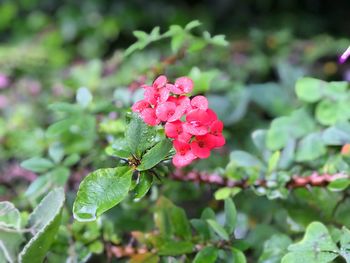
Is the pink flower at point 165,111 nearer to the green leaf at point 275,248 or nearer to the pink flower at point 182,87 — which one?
the pink flower at point 182,87

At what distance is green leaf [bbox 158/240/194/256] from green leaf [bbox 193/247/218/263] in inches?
1.2

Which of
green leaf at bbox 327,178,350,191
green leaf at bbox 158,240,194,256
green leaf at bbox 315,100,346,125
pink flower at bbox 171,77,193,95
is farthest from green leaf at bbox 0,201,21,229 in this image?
green leaf at bbox 315,100,346,125

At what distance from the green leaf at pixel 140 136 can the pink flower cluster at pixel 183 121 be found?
1 cm

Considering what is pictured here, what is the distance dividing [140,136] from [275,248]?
368 millimetres

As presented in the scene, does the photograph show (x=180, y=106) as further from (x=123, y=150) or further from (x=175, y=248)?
(x=175, y=248)

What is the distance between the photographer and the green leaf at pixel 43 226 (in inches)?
33.9

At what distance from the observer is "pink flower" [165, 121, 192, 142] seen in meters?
0.77

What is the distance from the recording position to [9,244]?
926 millimetres

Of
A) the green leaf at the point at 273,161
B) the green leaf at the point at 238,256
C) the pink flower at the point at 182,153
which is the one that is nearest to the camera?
the pink flower at the point at 182,153

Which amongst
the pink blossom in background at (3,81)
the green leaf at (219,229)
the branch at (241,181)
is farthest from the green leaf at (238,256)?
the pink blossom in background at (3,81)

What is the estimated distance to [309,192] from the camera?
1.03 m

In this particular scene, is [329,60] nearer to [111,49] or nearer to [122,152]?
[111,49]

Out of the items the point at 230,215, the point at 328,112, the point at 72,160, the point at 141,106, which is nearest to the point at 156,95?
the point at 141,106

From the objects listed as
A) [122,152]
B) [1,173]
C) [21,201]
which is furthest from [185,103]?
[1,173]
